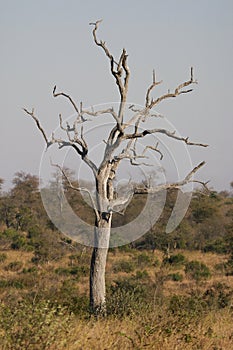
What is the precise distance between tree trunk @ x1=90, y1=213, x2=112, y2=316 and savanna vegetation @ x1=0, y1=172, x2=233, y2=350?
302 millimetres

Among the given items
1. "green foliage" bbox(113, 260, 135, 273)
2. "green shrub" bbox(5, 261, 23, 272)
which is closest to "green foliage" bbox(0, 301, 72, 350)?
"green foliage" bbox(113, 260, 135, 273)

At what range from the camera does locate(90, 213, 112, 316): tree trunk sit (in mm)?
9875

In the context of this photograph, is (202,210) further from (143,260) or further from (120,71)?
(120,71)

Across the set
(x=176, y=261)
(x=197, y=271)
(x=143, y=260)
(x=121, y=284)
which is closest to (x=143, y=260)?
(x=143, y=260)

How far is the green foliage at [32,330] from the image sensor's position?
479 centimetres

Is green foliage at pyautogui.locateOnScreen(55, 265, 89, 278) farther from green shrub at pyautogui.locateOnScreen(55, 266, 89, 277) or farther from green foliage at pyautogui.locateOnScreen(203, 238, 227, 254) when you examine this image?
green foliage at pyautogui.locateOnScreen(203, 238, 227, 254)

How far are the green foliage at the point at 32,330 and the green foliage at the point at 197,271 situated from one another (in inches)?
687

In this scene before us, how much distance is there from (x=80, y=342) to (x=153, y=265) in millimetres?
21439

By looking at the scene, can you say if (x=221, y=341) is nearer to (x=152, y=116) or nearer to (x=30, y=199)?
(x=152, y=116)

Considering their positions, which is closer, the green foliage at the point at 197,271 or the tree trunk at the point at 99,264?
the tree trunk at the point at 99,264

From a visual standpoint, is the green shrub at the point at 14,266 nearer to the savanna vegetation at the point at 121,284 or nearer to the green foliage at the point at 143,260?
the savanna vegetation at the point at 121,284

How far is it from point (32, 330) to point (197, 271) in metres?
19.4

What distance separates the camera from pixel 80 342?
5.12 metres

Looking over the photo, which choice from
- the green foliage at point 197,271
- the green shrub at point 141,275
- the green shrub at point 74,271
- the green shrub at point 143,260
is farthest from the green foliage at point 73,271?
the green foliage at point 197,271
